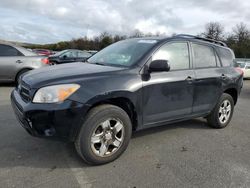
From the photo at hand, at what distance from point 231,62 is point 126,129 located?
3072 mm

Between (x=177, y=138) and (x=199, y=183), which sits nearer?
(x=199, y=183)

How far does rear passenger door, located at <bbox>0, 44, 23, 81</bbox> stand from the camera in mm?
9266

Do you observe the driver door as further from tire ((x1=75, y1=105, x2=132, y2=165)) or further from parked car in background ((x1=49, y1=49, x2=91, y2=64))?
parked car in background ((x1=49, y1=49, x2=91, y2=64))

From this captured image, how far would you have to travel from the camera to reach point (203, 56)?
4945mm

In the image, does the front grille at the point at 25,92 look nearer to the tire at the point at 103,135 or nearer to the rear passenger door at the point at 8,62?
the tire at the point at 103,135

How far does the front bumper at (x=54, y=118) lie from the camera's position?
3.17m

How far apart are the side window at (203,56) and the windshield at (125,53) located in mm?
898

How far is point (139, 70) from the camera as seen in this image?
12.6 feet

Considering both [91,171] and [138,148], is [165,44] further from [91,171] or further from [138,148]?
[91,171]

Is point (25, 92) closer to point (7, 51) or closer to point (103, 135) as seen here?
point (103, 135)

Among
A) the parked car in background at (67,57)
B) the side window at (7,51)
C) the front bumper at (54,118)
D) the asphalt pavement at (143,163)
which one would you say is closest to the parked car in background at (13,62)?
the side window at (7,51)

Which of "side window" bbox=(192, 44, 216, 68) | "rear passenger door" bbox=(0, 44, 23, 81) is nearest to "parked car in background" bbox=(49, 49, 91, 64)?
"rear passenger door" bbox=(0, 44, 23, 81)

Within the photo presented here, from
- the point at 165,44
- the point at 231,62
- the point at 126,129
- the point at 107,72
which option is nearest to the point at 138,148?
the point at 126,129

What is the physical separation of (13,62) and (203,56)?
6.77 m
